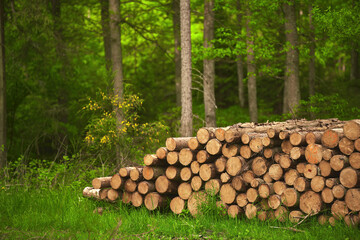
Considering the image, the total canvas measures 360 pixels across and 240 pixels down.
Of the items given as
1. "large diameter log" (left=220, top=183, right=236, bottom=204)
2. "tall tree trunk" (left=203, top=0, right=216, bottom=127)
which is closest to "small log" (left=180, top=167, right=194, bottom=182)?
"large diameter log" (left=220, top=183, right=236, bottom=204)

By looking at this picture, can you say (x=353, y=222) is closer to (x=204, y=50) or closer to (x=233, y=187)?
(x=233, y=187)

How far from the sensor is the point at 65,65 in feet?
60.3

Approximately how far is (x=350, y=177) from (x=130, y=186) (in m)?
4.05

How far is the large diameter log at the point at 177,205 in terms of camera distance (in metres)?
7.94

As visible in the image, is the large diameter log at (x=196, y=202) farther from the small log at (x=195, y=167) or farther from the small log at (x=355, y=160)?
the small log at (x=355, y=160)

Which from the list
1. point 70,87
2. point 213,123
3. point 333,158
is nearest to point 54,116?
point 70,87

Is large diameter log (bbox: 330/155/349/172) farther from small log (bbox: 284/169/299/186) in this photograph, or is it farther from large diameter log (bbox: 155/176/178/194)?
large diameter log (bbox: 155/176/178/194)

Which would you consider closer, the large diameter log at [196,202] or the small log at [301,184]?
the small log at [301,184]

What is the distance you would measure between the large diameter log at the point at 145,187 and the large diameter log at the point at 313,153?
118 inches

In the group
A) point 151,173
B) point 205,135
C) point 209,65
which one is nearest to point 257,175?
point 205,135

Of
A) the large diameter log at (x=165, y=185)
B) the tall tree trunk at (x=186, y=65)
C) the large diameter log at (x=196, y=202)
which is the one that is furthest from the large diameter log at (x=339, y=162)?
the tall tree trunk at (x=186, y=65)

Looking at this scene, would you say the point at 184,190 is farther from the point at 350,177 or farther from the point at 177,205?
the point at 350,177

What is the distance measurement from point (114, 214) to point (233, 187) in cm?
224

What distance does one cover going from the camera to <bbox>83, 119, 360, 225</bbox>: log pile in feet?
21.6
